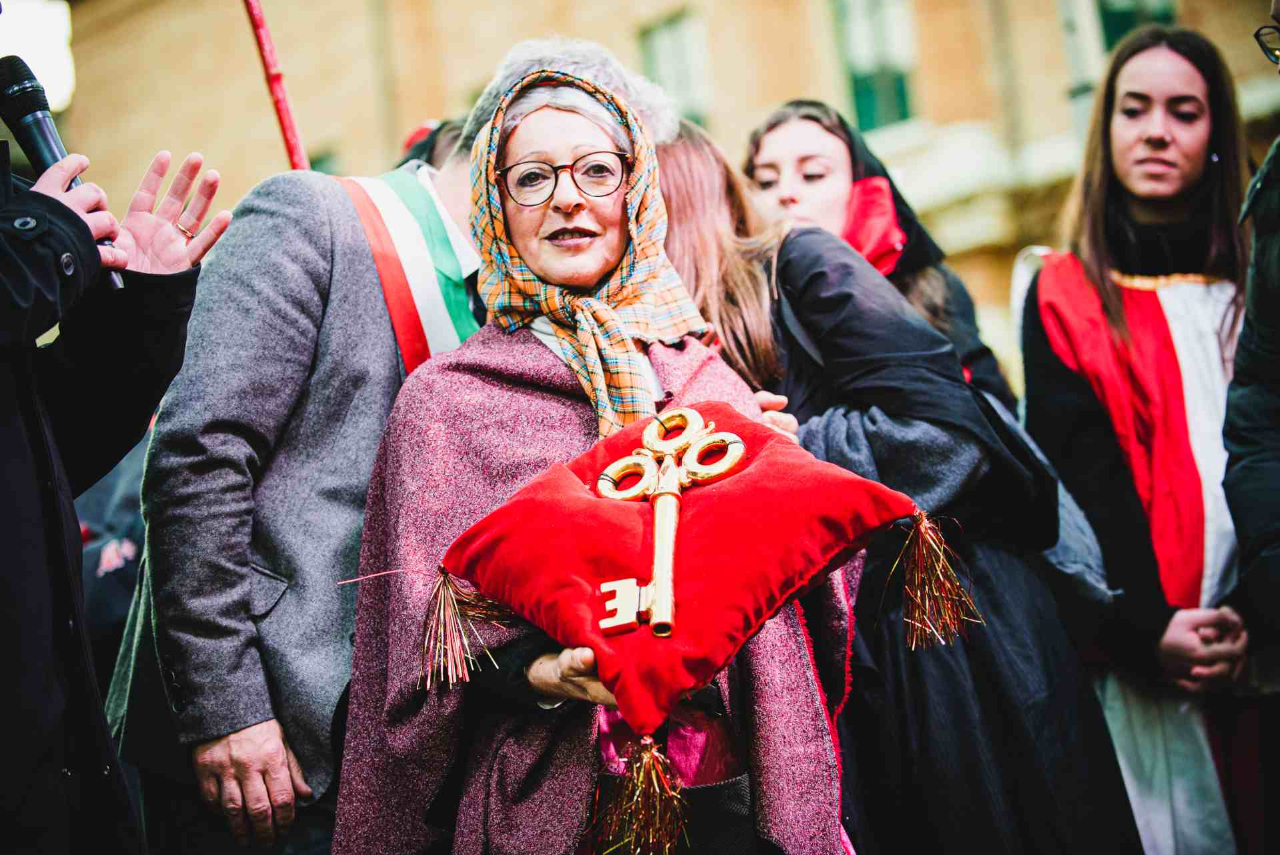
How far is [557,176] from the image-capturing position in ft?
7.22

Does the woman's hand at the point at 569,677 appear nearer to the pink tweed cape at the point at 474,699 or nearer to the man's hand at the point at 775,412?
the pink tweed cape at the point at 474,699

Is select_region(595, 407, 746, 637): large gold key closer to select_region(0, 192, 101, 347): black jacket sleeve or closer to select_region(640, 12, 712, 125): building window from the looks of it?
select_region(0, 192, 101, 347): black jacket sleeve

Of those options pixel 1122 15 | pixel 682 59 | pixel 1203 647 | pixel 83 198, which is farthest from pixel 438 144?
pixel 682 59

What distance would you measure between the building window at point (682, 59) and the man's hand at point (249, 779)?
11.2 meters

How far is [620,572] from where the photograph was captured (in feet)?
5.24

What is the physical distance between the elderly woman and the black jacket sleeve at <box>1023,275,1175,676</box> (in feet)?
3.88

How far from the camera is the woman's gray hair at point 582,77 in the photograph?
7.84 feet

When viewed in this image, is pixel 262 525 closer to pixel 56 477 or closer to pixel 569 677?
pixel 56 477

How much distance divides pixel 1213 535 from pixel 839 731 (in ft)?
4.40

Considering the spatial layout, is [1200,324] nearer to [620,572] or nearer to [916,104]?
[620,572]

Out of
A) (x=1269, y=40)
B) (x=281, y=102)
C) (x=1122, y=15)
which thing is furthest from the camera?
(x=1122, y=15)

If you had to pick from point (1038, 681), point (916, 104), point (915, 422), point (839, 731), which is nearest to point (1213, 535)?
point (1038, 681)

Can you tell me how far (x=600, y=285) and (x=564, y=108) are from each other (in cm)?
38

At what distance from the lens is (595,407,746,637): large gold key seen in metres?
1.54
